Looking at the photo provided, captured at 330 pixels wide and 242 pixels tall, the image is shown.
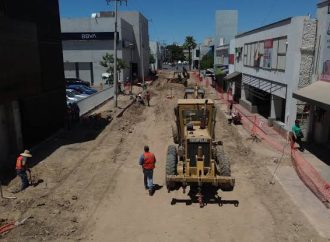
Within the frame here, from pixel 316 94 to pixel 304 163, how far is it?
3285mm

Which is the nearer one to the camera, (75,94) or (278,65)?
(278,65)

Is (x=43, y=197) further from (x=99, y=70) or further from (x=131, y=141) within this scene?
(x=99, y=70)

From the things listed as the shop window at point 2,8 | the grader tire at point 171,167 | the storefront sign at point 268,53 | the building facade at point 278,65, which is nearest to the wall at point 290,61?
the building facade at point 278,65

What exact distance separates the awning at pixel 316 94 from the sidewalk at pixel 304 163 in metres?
2.68

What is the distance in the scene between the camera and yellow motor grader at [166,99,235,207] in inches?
495

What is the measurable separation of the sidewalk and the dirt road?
3.67ft

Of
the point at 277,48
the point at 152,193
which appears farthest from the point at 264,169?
the point at 277,48

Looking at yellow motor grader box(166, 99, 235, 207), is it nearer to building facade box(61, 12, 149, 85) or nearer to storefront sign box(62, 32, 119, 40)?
building facade box(61, 12, 149, 85)

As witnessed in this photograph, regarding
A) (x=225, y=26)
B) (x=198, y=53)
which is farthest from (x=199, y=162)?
(x=198, y=53)

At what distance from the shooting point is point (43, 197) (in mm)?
13258

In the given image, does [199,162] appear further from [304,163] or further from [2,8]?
[2,8]

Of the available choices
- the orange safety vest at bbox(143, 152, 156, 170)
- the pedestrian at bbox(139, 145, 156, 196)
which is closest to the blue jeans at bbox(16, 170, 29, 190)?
the pedestrian at bbox(139, 145, 156, 196)

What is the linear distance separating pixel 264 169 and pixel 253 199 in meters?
3.67

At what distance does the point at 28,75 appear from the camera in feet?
62.0
